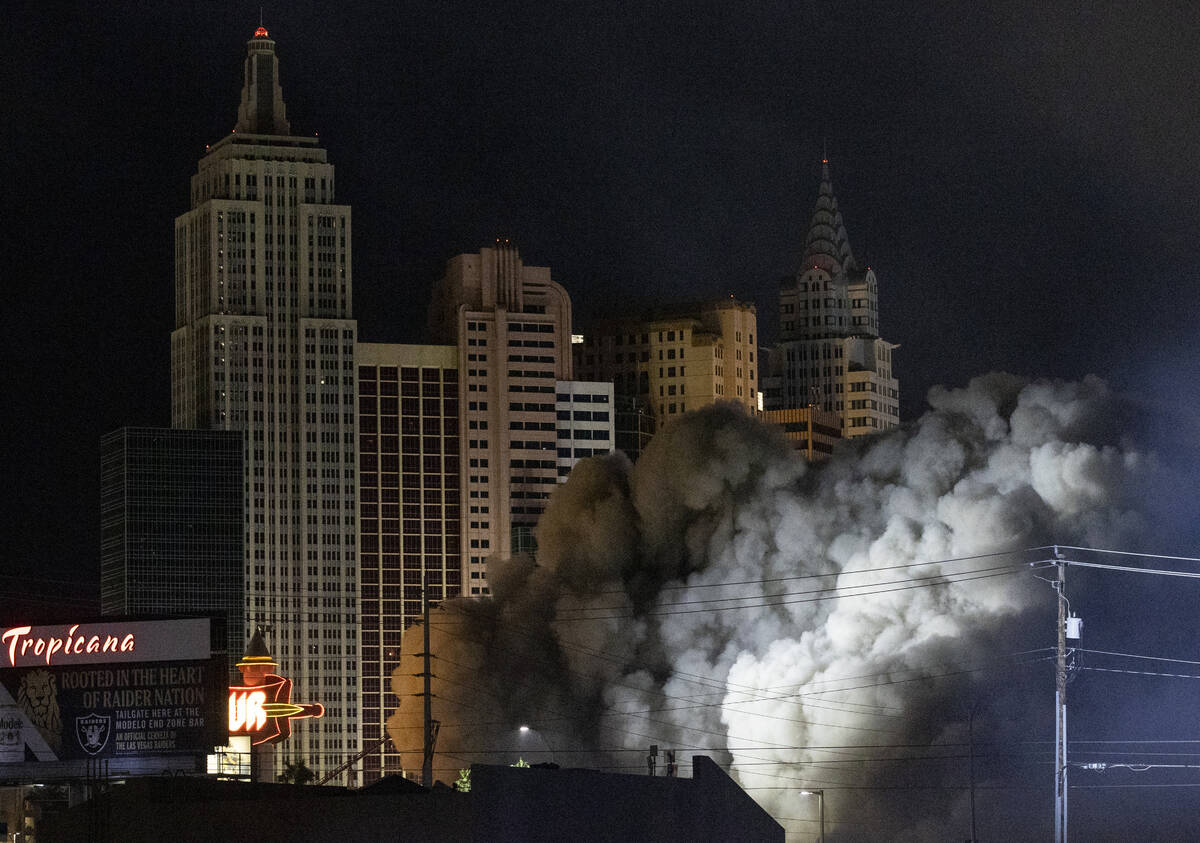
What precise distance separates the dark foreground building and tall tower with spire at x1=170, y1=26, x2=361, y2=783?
116422 mm

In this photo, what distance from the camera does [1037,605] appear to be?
442 feet

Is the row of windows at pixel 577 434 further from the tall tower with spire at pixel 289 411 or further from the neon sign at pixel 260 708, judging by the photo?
the neon sign at pixel 260 708

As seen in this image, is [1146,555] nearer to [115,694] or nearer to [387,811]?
[115,694]

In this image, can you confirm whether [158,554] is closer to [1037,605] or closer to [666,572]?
[666,572]

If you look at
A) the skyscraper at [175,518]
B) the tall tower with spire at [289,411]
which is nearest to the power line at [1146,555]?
the tall tower with spire at [289,411]

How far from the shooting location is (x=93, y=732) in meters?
89.9

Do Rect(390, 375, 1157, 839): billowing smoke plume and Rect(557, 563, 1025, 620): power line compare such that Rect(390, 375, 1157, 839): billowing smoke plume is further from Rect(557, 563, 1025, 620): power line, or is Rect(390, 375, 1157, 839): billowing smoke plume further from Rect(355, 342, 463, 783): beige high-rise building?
Rect(355, 342, 463, 783): beige high-rise building

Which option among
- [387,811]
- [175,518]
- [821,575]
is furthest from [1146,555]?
[175,518]

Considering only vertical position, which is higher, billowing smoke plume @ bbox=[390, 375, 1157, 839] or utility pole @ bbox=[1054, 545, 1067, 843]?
billowing smoke plume @ bbox=[390, 375, 1157, 839]

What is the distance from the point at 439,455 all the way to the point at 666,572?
46.0 metres

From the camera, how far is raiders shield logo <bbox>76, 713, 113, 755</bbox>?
8969cm

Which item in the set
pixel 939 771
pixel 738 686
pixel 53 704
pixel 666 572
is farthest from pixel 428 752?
pixel 666 572

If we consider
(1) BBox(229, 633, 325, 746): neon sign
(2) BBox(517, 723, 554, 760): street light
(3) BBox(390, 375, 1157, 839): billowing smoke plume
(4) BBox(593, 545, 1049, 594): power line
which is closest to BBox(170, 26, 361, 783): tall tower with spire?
(3) BBox(390, 375, 1157, 839): billowing smoke plume

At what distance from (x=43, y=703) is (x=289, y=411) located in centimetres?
10302
